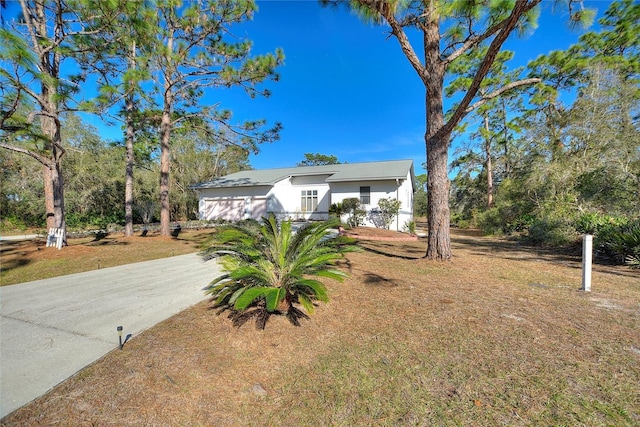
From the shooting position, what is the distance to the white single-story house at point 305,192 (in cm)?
1584

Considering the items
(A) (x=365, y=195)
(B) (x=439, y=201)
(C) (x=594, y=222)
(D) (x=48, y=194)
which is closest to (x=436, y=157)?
(B) (x=439, y=201)

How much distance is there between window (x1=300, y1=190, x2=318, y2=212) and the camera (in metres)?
18.8

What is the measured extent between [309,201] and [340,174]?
132 inches

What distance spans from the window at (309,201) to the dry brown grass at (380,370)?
15.3 metres

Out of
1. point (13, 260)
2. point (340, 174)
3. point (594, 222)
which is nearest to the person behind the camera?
point (13, 260)

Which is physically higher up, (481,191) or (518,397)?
(481,191)

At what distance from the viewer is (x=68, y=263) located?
21.5 feet

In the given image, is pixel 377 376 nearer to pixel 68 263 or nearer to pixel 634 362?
pixel 634 362

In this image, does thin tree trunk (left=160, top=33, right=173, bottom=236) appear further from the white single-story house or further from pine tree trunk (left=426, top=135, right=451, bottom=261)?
pine tree trunk (left=426, top=135, right=451, bottom=261)

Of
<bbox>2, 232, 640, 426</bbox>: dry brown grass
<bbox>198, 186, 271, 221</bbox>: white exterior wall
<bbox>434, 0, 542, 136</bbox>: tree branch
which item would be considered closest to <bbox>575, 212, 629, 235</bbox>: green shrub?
<bbox>2, 232, 640, 426</bbox>: dry brown grass

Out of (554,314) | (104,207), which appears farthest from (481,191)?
(104,207)

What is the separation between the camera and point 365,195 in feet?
53.1

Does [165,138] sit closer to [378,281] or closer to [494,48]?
[378,281]

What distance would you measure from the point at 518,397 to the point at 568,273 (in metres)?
5.35
